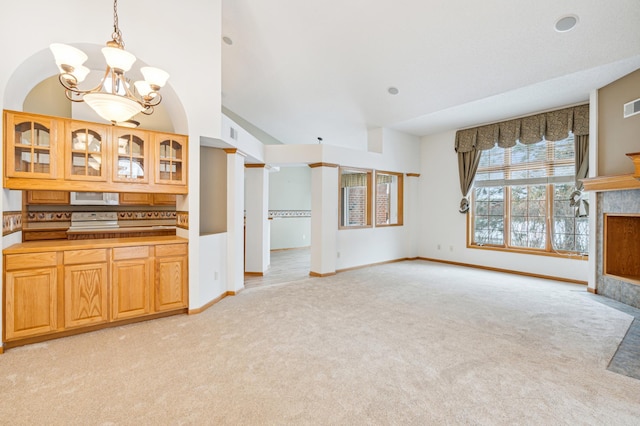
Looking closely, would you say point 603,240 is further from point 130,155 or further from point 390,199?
point 130,155

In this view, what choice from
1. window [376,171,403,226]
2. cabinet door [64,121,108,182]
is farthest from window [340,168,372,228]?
cabinet door [64,121,108,182]

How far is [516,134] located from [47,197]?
7.97 metres

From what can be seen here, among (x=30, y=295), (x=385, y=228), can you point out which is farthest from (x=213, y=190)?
(x=385, y=228)

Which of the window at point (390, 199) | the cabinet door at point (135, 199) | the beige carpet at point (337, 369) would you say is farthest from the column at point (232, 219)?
the window at point (390, 199)

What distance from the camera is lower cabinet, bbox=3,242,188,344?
2.74 metres

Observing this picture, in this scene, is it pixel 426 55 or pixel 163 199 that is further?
pixel 163 199

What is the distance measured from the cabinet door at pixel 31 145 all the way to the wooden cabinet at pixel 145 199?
173 cm

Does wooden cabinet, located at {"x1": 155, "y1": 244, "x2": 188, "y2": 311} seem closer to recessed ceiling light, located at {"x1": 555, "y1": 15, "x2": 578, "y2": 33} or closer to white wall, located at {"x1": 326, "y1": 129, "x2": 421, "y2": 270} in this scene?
white wall, located at {"x1": 326, "y1": 129, "x2": 421, "y2": 270}

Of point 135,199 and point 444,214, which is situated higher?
point 135,199

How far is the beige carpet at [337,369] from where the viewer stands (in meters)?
1.89

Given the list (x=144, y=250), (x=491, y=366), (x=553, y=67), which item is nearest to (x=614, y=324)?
(x=491, y=366)

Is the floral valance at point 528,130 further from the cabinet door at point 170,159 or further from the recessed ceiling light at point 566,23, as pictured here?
the cabinet door at point 170,159

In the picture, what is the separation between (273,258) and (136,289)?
4533 millimetres

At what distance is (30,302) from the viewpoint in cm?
277
